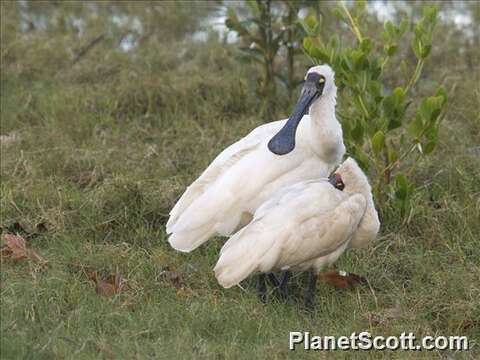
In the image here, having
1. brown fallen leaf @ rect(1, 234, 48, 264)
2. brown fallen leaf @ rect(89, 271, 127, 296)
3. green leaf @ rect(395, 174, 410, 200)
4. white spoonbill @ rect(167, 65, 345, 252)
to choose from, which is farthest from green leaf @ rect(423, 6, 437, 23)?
brown fallen leaf @ rect(1, 234, 48, 264)

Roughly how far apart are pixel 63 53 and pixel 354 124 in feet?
13.1

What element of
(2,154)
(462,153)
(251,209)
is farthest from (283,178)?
(2,154)

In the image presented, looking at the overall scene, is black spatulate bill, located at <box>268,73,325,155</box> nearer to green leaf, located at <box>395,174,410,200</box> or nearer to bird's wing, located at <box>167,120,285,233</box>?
bird's wing, located at <box>167,120,285,233</box>

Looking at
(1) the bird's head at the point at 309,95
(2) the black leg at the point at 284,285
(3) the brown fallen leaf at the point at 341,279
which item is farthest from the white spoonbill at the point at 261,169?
(3) the brown fallen leaf at the point at 341,279

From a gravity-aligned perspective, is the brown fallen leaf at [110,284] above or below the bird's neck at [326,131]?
below

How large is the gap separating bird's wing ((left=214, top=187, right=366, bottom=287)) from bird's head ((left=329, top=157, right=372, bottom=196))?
3.1 inches

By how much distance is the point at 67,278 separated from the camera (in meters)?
5.62

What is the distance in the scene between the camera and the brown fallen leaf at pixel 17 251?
5.91 m

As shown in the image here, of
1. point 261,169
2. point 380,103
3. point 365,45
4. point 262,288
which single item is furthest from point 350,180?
point 365,45

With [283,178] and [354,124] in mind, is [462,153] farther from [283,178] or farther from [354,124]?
[283,178]

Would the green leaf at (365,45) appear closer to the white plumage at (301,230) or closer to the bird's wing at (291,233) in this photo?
the white plumage at (301,230)

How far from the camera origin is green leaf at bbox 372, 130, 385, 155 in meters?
6.12

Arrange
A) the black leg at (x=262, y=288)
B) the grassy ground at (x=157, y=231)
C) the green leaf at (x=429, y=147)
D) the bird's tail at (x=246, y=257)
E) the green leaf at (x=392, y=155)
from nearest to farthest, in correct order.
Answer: the grassy ground at (x=157, y=231), the bird's tail at (x=246, y=257), the black leg at (x=262, y=288), the green leaf at (x=429, y=147), the green leaf at (x=392, y=155)

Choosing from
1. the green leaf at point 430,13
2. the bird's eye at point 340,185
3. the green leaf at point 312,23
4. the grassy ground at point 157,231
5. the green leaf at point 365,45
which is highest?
the green leaf at point 430,13
